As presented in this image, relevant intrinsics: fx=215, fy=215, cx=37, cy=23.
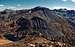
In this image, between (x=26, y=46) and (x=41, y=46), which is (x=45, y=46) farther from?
(x=26, y=46)

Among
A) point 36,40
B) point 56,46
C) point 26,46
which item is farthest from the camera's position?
point 36,40

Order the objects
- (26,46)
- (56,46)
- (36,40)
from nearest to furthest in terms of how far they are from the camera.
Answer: (26,46) → (56,46) → (36,40)

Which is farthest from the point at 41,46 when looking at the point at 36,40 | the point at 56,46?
the point at 36,40

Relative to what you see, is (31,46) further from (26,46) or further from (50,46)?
(50,46)

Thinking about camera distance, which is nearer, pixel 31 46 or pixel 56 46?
pixel 31 46

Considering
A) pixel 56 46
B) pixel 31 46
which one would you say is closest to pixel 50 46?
pixel 56 46

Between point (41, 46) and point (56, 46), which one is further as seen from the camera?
point (56, 46)

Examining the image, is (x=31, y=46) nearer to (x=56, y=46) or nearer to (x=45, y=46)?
(x=45, y=46)
